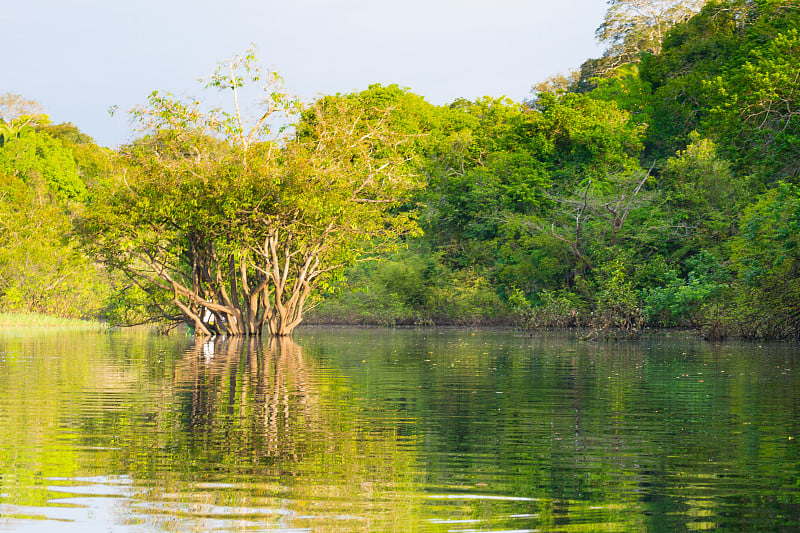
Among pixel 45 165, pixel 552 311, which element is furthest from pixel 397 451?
pixel 45 165

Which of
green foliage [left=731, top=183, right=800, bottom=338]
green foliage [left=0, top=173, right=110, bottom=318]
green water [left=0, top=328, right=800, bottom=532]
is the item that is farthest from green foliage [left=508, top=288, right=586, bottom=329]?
green water [left=0, top=328, right=800, bottom=532]

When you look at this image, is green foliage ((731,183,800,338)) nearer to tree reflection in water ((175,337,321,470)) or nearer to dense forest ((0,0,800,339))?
dense forest ((0,0,800,339))

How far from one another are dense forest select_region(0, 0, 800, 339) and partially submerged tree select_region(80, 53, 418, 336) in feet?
0.33

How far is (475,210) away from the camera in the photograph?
58.6 metres

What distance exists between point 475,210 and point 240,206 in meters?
25.5

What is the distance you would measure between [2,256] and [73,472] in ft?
174

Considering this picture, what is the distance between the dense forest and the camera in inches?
1359

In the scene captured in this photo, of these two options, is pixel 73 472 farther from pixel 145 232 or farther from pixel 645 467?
pixel 145 232

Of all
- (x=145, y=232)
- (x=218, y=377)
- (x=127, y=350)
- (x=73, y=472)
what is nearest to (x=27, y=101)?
(x=145, y=232)

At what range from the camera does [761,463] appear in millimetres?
8203

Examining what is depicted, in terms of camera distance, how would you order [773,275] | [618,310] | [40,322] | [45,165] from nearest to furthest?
[773,275]
[618,310]
[40,322]
[45,165]

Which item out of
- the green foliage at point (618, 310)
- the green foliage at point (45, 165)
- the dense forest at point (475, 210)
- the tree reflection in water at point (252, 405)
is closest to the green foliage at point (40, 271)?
the dense forest at point (475, 210)

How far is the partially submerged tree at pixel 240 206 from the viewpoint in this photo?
3491cm

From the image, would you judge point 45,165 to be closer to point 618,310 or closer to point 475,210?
point 475,210
